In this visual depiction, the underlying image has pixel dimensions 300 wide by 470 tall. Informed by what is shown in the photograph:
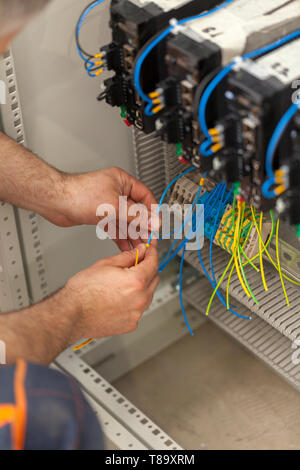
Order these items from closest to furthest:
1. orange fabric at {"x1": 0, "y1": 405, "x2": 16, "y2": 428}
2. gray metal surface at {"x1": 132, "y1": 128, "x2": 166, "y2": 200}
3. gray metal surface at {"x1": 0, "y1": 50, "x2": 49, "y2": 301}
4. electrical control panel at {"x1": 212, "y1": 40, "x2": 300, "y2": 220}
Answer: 1. orange fabric at {"x1": 0, "y1": 405, "x2": 16, "y2": 428}
2. electrical control panel at {"x1": 212, "y1": 40, "x2": 300, "y2": 220}
3. gray metal surface at {"x1": 0, "y1": 50, "x2": 49, "y2": 301}
4. gray metal surface at {"x1": 132, "y1": 128, "x2": 166, "y2": 200}

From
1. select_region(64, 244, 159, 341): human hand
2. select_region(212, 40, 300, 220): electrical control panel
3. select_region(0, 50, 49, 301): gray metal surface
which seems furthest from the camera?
select_region(0, 50, 49, 301): gray metal surface

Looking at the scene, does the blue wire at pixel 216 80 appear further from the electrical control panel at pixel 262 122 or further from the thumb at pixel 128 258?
the thumb at pixel 128 258

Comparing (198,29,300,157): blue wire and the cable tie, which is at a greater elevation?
the cable tie

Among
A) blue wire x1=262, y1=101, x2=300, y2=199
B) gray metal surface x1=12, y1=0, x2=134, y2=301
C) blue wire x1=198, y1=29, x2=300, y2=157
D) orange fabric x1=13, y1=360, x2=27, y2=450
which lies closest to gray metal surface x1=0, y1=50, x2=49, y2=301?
gray metal surface x1=12, y1=0, x2=134, y2=301

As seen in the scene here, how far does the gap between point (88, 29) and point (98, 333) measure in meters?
0.67

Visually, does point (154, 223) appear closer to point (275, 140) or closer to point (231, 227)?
point (231, 227)

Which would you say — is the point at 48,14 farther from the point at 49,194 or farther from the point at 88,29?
the point at 49,194

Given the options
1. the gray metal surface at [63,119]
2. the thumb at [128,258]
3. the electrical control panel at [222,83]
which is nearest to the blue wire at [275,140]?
the electrical control panel at [222,83]

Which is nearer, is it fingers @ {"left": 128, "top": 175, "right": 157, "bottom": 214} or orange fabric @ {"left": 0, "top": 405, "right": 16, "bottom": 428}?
orange fabric @ {"left": 0, "top": 405, "right": 16, "bottom": 428}

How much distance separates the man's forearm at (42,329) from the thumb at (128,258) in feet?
0.37

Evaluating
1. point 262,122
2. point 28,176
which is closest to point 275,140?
point 262,122

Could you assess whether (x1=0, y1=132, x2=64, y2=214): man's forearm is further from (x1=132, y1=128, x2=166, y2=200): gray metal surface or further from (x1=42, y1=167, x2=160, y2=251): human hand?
(x1=132, y1=128, x2=166, y2=200): gray metal surface

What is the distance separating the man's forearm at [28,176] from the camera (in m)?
1.45

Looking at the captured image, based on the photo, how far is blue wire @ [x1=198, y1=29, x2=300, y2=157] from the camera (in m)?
1.07
